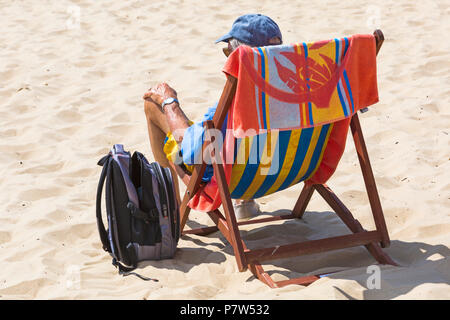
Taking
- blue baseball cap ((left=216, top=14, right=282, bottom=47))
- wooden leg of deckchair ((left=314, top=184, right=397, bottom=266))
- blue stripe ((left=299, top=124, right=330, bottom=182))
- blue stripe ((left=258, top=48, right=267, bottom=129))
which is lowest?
wooden leg of deckchair ((left=314, top=184, right=397, bottom=266))

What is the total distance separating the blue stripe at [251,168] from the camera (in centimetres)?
280

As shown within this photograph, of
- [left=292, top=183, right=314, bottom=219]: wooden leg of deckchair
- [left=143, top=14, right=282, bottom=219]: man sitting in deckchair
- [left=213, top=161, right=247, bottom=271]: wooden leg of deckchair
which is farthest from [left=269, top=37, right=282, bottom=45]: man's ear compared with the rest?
[left=292, top=183, right=314, bottom=219]: wooden leg of deckchair

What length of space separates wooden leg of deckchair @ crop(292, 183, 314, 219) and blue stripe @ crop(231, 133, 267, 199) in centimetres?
49

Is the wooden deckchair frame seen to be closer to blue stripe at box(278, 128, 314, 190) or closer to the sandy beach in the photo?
the sandy beach

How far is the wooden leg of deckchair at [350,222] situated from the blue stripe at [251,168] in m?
0.46

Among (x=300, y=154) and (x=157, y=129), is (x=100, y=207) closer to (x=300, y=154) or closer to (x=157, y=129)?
(x=157, y=129)

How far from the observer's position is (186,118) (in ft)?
10.4

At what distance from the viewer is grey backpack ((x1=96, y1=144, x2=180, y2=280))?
2965 millimetres

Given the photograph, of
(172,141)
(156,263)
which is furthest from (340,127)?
(156,263)

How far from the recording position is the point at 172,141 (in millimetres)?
3207

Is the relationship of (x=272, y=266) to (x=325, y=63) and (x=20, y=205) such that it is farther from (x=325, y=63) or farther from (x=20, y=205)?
(x=20, y=205)

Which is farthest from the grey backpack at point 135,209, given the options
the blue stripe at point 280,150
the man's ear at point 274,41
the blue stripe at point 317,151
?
the man's ear at point 274,41

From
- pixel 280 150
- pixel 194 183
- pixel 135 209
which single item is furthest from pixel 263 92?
→ pixel 135 209

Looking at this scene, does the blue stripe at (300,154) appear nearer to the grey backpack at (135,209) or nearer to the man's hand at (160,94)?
the grey backpack at (135,209)
